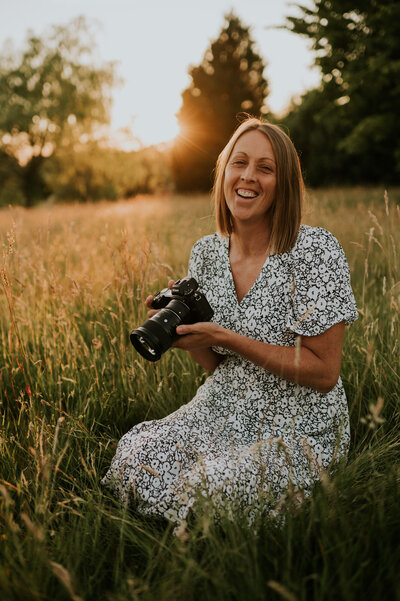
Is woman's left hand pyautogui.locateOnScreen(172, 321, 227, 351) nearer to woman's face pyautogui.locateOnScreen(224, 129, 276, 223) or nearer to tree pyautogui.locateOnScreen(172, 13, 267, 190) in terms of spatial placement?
woman's face pyautogui.locateOnScreen(224, 129, 276, 223)

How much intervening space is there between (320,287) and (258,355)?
1.18 feet

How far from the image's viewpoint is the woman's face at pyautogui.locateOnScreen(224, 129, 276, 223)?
1889 millimetres

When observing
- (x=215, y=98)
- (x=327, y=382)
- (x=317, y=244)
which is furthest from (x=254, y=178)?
(x=215, y=98)

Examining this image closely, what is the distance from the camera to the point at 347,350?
2439 millimetres

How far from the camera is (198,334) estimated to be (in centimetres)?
158

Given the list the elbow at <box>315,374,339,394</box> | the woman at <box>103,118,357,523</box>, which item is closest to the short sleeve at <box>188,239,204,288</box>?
the woman at <box>103,118,357,523</box>

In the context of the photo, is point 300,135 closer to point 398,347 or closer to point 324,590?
point 398,347

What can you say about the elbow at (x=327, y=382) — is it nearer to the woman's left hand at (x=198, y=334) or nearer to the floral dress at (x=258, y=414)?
the floral dress at (x=258, y=414)

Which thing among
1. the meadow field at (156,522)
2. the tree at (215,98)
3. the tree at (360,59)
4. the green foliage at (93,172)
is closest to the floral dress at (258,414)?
the meadow field at (156,522)

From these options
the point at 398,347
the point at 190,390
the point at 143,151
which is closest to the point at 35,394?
the point at 190,390

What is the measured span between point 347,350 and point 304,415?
83 cm

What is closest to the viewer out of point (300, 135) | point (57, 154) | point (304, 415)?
point (304, 415)

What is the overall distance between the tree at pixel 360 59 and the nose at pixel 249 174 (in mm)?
7143

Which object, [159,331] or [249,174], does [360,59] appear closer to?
[249,174]
